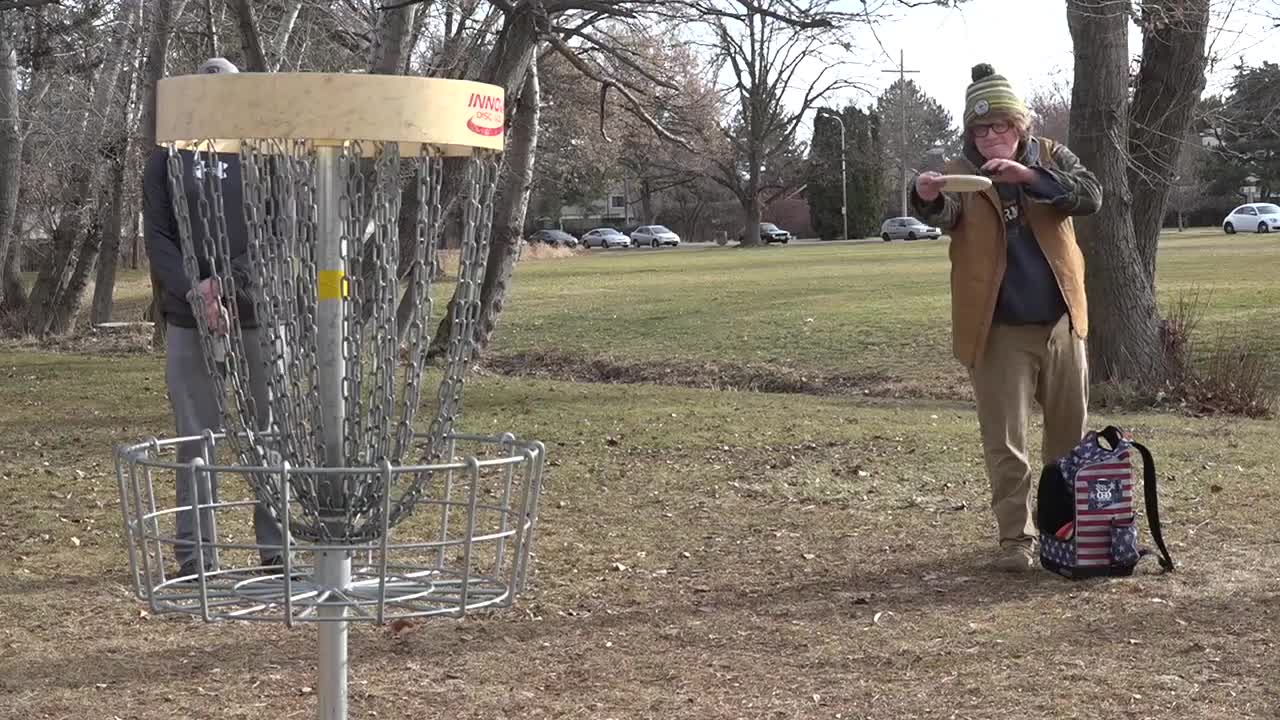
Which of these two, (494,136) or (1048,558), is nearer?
(494,136)

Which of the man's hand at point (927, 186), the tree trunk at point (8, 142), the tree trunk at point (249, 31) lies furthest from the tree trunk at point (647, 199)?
the man's hand at point (927, 186)

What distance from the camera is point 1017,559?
655 centimetres

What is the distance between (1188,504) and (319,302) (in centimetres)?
612

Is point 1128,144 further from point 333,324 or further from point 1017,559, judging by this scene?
point 333,324

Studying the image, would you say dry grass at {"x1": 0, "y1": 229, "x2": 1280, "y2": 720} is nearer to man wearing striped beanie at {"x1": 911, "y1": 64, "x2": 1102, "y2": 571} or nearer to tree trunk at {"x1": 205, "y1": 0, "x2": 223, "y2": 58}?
man wearing striped beanie at {"x1": 911, "y1": 64, "x2": 1102, "y2": 571}

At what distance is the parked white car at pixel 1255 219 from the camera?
66188 mm

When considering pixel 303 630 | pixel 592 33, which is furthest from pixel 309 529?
pixel 592 33

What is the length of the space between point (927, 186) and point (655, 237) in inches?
3272

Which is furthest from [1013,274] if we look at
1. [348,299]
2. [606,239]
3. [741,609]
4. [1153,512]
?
[606,239]

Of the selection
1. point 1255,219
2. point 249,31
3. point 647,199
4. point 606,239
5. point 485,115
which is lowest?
point 606,239

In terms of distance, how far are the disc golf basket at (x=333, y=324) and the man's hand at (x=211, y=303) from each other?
113 mm

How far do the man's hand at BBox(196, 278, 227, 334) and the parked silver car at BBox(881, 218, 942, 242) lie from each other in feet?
253

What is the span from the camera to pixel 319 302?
120 inches

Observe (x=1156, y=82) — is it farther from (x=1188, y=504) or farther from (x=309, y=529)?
(x=309, y=529)
